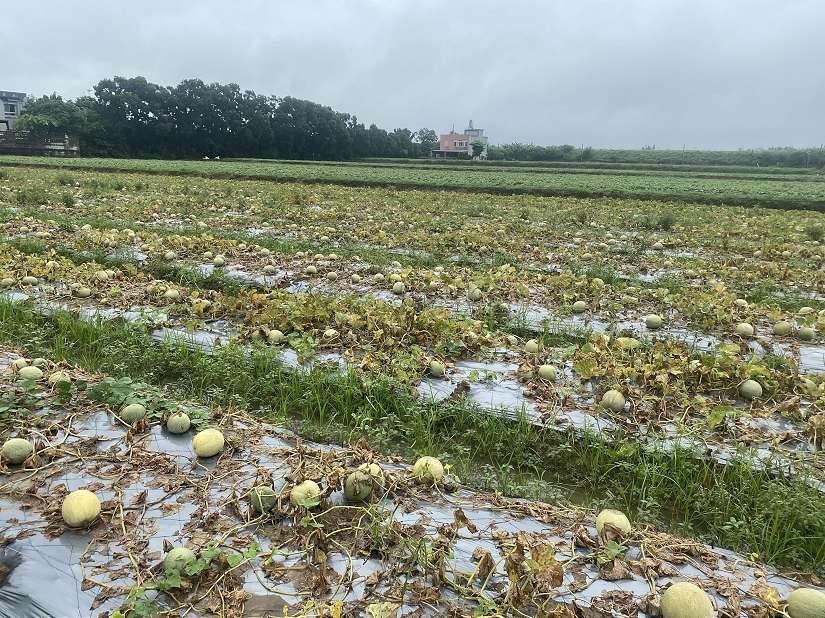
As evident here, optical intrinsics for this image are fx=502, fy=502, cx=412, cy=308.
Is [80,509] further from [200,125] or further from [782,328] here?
[200,125]

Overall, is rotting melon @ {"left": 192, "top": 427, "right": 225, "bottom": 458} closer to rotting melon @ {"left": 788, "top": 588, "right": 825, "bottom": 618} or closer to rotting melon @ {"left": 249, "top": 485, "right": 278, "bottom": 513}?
rotting melon @ {"left": 249, "top": 485, "right": 278, "bottom": 513}

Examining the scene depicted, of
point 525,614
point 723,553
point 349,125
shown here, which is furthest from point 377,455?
point 349,125

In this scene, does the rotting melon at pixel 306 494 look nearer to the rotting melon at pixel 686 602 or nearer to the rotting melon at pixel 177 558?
the rotting melon at pixel 177 558

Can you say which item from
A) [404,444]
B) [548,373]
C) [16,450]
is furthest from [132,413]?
[548,373]

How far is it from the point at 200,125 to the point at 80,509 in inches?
3047

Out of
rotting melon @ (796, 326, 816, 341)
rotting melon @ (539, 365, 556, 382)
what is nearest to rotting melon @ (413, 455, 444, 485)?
rotting melon @ (539, 365, 556, 382)

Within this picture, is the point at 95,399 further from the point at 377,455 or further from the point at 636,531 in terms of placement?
the point at 636,531

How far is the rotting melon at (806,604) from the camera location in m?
1.75

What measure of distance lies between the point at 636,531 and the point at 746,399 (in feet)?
6.61

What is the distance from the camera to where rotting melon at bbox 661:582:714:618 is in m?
1.72

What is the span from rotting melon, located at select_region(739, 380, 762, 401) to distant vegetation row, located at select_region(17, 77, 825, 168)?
211 feet

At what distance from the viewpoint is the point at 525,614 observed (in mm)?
1699

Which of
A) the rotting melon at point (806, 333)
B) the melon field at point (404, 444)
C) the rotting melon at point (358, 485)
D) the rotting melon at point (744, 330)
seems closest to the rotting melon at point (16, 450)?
the melon field at point (404, 444)

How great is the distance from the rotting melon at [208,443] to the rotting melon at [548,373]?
2273 mm
